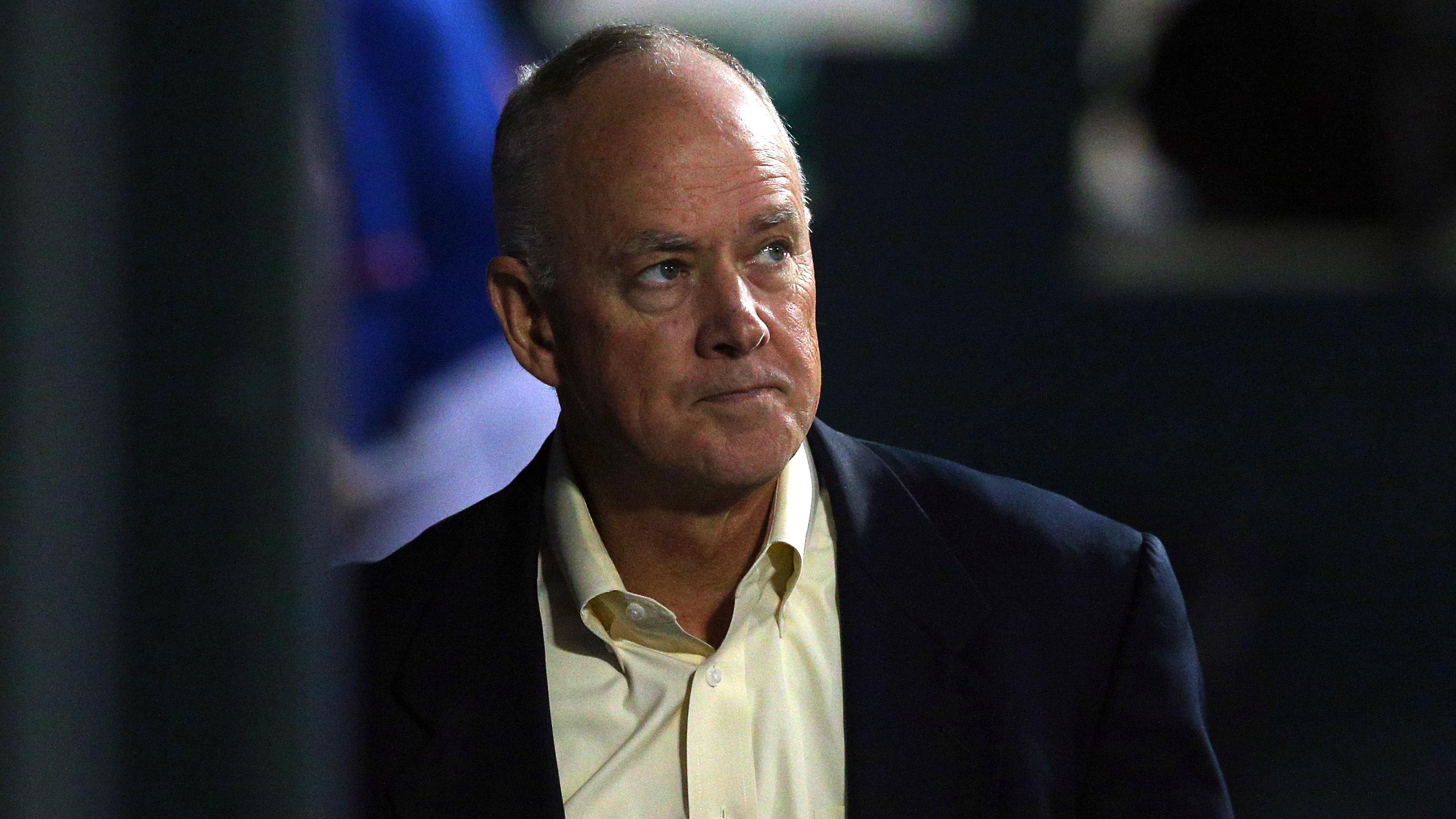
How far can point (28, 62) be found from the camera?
396 mm

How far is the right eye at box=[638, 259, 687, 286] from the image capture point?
1.77m

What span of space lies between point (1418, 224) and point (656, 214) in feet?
12.5

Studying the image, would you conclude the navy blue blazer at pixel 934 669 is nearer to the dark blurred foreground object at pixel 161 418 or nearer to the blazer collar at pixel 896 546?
the blazer collar at pixel 896 546

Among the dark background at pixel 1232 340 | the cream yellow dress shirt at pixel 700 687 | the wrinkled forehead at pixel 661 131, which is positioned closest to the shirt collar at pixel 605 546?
the cream yellow dress shirt at pixel 700 687

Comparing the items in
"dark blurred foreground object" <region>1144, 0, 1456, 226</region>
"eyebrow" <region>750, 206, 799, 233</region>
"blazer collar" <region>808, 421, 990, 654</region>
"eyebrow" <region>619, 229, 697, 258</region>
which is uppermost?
"dark blurred foreground object" <region>1144, 0, 1456, 226</region>

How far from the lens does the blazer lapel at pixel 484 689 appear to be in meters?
1.72

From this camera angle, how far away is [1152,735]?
173 centimetres

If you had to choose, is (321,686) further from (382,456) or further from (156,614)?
(382,456)

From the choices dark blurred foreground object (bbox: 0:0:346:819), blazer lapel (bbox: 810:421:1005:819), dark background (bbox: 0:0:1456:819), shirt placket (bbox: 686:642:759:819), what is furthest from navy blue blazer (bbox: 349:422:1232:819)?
dark background (bbox: 0:0:1456:819)

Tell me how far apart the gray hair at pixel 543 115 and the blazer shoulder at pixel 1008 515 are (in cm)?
40

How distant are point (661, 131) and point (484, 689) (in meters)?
0.63

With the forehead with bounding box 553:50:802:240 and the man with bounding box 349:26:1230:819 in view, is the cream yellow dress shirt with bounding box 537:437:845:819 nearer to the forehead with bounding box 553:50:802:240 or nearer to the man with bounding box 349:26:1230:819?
the man with bounding box 349:26:1230:819

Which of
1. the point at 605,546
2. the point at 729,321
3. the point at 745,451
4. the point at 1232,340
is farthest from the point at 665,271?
the point at 1232,340

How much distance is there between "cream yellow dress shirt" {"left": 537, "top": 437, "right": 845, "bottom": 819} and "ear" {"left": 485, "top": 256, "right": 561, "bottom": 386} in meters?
0.17
